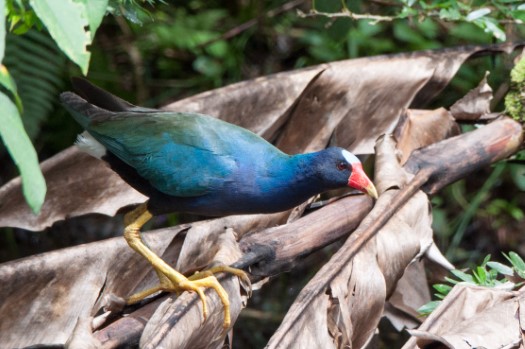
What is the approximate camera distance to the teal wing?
3.12 meters

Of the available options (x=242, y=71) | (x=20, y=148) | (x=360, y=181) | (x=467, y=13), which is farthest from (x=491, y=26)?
(x=20, y=148)

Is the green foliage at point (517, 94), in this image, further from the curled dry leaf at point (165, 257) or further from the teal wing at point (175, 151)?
the teal wing at point (175, 151)

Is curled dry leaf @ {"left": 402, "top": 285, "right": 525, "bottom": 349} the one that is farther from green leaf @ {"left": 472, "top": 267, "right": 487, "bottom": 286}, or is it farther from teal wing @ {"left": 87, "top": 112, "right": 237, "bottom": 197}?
teal wing @ {"left": 87, "top": 112, "right": 237, "bottom": 197}

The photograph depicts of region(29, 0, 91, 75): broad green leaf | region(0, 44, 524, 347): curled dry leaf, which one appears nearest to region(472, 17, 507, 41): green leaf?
region(0, 44, 524, 347): curled dry leaf

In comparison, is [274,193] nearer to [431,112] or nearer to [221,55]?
[431,112]

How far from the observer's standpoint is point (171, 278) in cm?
295

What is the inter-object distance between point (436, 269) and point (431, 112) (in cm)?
79

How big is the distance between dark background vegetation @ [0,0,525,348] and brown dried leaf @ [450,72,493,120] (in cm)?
70

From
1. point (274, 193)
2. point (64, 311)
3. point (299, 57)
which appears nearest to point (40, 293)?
point (64, 311)

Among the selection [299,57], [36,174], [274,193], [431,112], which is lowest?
[299,57]

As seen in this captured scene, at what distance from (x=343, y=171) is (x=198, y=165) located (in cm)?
56

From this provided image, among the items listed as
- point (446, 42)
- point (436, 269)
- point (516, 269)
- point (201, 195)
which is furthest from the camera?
point (446, 42)

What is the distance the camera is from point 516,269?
2809 millimetres

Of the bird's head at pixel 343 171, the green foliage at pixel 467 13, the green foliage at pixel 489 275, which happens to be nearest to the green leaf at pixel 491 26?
the green foliage at pixel 467 13
